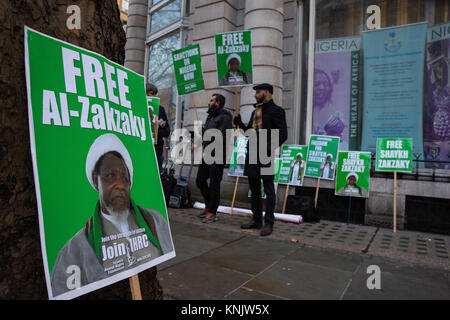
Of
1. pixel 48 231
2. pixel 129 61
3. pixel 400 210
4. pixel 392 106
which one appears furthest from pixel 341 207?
pixel 129 61

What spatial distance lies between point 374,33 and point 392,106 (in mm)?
1636

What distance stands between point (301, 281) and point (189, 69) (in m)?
4.35

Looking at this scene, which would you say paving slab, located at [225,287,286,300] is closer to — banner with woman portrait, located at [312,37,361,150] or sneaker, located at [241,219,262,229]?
sneaker, located at [241,219,262,229]

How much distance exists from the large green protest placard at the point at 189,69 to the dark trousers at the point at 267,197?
217cm

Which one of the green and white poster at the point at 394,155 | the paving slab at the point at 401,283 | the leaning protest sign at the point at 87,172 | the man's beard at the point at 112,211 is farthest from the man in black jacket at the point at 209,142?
the man's beard at the point at 112,211

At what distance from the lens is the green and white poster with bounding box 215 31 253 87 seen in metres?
5.17

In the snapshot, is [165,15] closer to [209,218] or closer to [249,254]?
[209,218]

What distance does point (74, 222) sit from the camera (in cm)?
129

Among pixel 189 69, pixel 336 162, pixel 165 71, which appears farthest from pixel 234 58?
pixel 165 71

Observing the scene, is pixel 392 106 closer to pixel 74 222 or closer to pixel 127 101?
pixel 127 101

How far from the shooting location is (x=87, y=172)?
54.9 inches

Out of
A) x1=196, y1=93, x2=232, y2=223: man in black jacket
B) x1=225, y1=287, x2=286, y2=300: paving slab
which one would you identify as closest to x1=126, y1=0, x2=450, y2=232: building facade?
x1=196, y1=93, x2=232, y2=223: man in black jacket

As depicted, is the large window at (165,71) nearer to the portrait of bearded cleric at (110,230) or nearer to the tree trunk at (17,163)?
the portrait of bearded cleric at (110,230)

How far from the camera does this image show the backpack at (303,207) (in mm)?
5691
